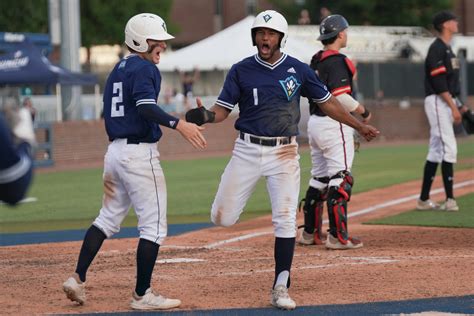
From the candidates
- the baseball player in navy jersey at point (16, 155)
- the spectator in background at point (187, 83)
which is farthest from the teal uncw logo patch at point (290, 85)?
the spectator in background at point (187, 83)

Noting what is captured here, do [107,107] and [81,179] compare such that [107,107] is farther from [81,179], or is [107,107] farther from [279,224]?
[81,179]

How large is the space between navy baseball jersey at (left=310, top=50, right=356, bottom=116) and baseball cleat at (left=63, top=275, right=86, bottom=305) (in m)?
3.37

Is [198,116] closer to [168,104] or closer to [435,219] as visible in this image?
[435,219]

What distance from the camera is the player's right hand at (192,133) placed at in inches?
289

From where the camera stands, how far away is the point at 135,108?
25.3 feet

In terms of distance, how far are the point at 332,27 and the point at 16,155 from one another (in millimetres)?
5790

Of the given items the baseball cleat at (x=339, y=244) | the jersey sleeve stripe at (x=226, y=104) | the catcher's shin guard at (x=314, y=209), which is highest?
the jersey sleeve stripe at (x=226, y=104)

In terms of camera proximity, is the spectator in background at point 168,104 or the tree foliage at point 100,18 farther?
the tree foliage at point 100,18

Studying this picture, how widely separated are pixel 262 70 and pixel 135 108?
40.3 inches

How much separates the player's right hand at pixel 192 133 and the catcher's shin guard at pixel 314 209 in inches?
138

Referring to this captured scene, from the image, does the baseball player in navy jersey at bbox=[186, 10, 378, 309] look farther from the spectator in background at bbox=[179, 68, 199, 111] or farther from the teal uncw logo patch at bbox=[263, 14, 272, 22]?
the spectator in background at bbox=[179, 68, 199, 111]

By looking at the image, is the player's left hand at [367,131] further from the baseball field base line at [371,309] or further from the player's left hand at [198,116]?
the baseball field base line at [371,309]

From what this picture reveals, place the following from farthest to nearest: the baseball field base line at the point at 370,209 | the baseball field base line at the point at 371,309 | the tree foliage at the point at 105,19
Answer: the tree foliage at the point at 105,19 < the baseball field base line at the point at 370,209 < the baseball field base line at the point at 371,309

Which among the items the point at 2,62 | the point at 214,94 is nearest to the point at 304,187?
the point at 2,62
